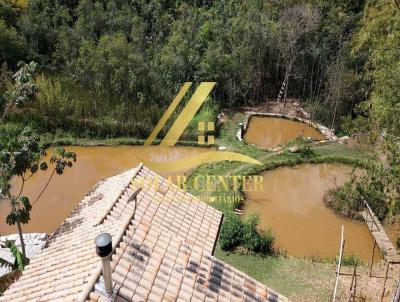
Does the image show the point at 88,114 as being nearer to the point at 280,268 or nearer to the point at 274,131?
the point at 274,131

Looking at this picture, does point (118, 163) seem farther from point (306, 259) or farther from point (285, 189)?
point (306, 259)

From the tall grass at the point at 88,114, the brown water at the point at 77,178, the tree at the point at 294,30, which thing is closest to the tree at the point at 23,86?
the brown water at the point at 77,178

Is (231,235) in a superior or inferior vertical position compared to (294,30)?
inferior

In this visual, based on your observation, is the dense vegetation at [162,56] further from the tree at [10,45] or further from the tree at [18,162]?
the tree at [18,162]

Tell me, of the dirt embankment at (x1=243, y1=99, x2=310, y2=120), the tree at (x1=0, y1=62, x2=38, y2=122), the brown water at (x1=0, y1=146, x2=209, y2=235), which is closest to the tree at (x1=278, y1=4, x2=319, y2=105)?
the dirt embankment at (x1=243, y1=99, x2=310, y2=120)

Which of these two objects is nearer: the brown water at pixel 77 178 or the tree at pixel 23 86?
the tree at pixel 23 86

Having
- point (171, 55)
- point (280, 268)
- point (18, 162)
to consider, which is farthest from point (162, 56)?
point (18, 162)

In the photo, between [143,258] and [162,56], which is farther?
[162,56]
